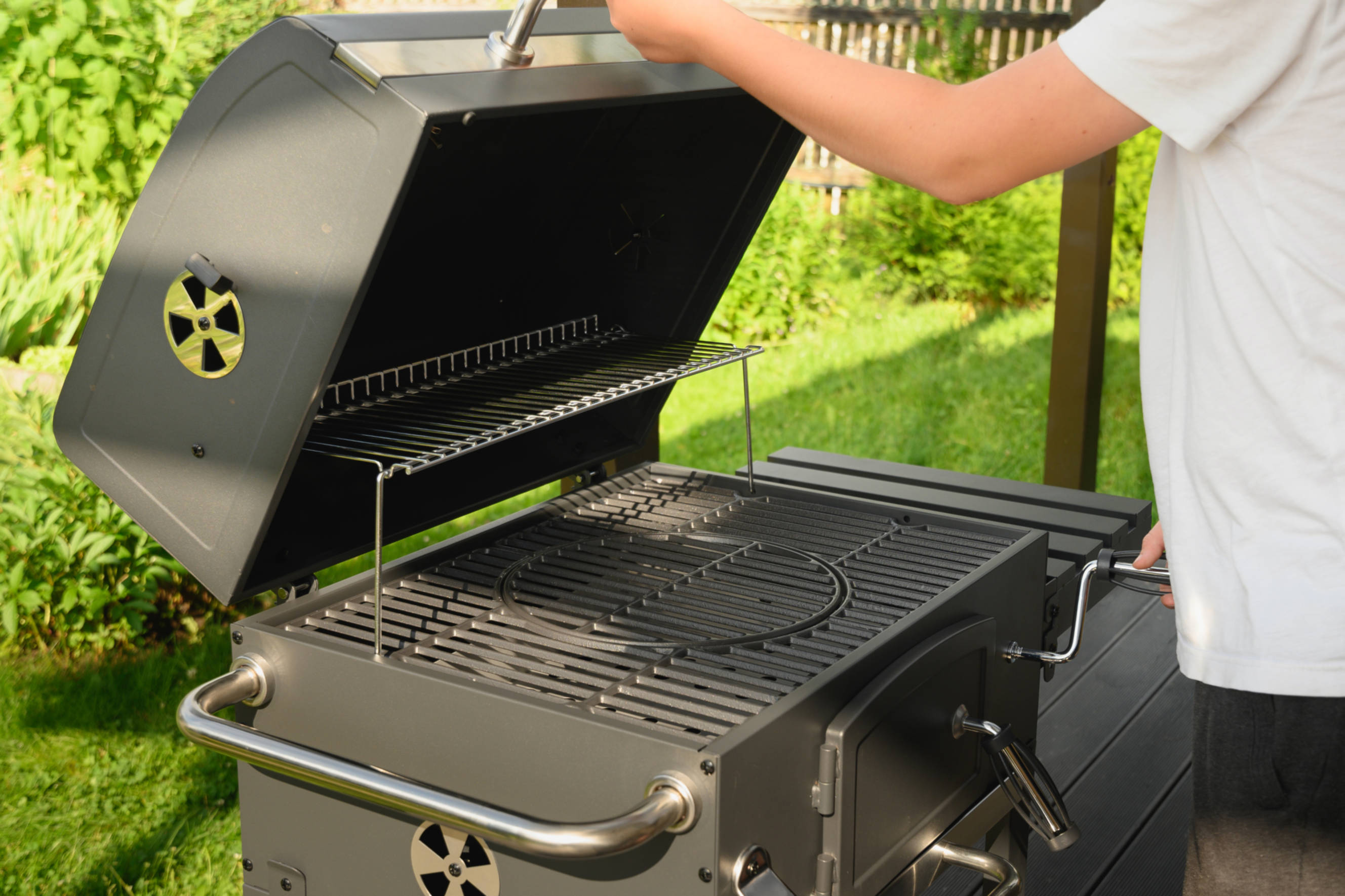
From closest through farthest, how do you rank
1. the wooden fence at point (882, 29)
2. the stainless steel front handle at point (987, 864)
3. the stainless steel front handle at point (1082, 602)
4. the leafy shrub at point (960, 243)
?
the stainless steel front handle at point (987, 864) < the stainless steel front handle at point (1082, 602) < the leafy shrub at point (960, 243) < the wooden fence at point (882, 29)

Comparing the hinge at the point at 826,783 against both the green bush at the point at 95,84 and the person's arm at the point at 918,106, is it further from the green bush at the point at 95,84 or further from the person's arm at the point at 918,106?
the green bush at the point at 95,84

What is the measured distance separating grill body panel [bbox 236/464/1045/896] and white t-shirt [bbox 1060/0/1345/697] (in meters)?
0.39

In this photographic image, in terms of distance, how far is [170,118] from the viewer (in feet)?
12.3

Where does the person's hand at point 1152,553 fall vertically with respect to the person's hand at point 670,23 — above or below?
below

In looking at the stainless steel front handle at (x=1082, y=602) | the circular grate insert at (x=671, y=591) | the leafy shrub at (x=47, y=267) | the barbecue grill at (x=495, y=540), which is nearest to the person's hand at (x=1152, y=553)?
the stainless steel front handle at (x=1082, y=602)

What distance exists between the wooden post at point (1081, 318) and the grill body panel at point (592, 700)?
6.18ft

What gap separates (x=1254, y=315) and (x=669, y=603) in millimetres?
775

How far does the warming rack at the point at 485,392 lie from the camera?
148 cm

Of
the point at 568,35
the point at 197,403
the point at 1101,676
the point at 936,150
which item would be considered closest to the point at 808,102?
the point at 936,150

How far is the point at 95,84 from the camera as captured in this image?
3.70m

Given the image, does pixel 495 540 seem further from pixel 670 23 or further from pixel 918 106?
pixel 918 106

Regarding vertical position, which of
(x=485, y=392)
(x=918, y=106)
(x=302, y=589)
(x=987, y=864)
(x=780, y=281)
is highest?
(x=918, y=106)

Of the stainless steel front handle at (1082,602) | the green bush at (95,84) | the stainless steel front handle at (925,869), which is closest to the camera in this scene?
the stainless steel front handle at (925,869)

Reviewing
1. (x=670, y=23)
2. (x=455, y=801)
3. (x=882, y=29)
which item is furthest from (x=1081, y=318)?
(x=882, y=29)
